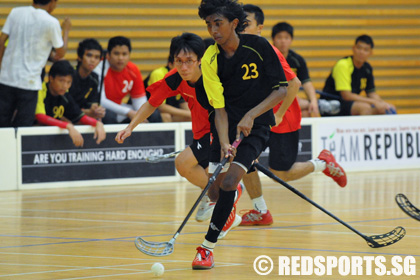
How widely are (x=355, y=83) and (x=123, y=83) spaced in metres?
3.57

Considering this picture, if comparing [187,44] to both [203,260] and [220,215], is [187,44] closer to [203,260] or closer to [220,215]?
[220,215]

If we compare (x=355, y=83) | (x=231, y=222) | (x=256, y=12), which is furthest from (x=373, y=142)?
(x=231, y=222)

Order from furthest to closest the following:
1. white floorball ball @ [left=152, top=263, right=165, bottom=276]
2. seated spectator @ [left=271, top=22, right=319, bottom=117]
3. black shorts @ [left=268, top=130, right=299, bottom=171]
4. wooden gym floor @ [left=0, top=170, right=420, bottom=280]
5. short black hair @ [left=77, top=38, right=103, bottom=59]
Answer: seated spectator @ [left=271, top=22, right=319, bottom=117] → short black hair @ [left=77, top=38, right=103, bottom=59] → black shorts @ [left=268, top=130, right=299, bottom=171] → wooden gym floor @ [left=0, top=170, right=420, bottom=280] → white floorball ball @ [left=152, top=263, right=165, bottom=276]

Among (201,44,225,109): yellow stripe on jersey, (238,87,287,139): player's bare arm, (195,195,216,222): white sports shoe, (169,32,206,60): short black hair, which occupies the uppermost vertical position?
(169,32,206,60): short black hair

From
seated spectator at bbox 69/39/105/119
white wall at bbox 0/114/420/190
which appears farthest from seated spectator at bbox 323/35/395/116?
seated spectator at bbox 69/39/105/119

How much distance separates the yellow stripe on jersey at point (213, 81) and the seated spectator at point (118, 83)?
216 inches

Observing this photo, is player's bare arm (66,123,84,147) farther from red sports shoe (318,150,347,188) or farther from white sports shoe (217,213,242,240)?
white sports shoe (217,213,242,240)

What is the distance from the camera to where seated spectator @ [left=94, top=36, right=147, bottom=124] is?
34.7ft

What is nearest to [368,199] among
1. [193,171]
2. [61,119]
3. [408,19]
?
[193,171]

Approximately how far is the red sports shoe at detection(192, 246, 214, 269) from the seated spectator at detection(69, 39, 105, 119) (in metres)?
5.74

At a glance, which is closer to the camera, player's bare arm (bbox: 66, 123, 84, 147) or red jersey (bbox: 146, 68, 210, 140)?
red jersey (bbox: 146, 68, 210, 140)

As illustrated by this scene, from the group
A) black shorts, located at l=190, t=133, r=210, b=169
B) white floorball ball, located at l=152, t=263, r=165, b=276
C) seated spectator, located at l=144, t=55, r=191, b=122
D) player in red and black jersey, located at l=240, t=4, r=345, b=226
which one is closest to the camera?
white floorball ball, located at l=152, t=263, r=165, b=276

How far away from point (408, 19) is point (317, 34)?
1867 millimetres

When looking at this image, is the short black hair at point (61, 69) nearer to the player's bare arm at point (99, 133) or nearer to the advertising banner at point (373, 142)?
the player's bare arm at point (99, 133)
